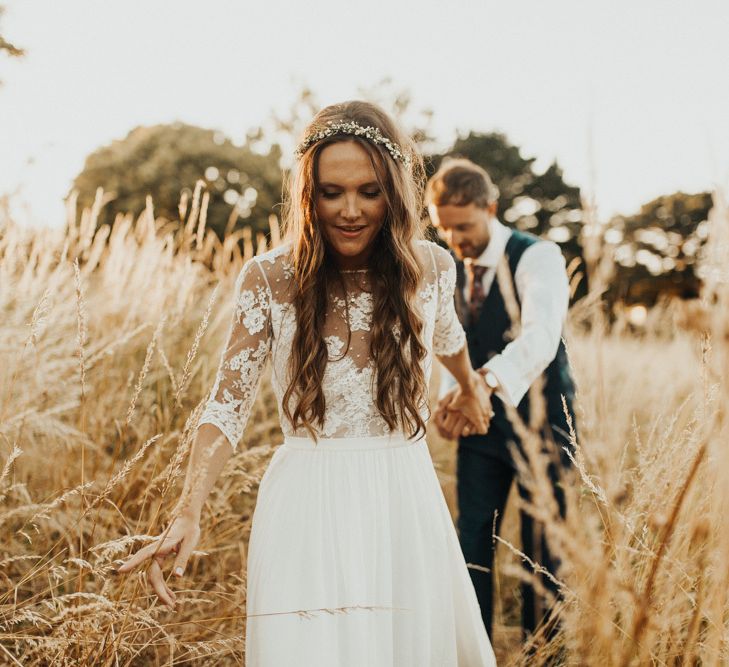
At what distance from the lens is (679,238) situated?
842 inches

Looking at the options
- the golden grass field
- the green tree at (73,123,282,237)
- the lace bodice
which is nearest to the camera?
the golden grass field

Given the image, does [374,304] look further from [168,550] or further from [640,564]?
[640,564]

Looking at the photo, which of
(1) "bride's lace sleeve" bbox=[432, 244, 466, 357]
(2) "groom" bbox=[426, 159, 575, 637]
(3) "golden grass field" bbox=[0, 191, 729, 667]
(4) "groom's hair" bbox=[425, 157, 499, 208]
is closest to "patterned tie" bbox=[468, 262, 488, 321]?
(2) "groom" bbox=[426, 159, 575, 637]

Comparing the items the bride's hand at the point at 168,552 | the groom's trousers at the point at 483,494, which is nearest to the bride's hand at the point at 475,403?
the groom's trousers at the point at 483,494

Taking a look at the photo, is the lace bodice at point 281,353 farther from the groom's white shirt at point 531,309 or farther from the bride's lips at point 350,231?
the groom's white shirt at point 531,309

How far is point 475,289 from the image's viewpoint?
289 cm

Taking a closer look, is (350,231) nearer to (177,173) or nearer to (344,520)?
(344,520)

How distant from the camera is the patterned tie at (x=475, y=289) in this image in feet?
9.39

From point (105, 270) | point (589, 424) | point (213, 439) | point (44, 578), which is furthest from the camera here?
point (105, 270)

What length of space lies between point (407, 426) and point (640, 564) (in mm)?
716

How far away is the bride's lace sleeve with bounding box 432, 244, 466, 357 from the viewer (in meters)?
2.01

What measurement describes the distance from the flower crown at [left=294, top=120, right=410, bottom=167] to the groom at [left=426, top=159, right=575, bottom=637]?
101 cm

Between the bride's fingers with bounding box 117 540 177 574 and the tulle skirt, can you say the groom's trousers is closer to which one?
the tulle skirt

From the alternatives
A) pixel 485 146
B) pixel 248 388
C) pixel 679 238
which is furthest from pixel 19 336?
pixel 679 238
